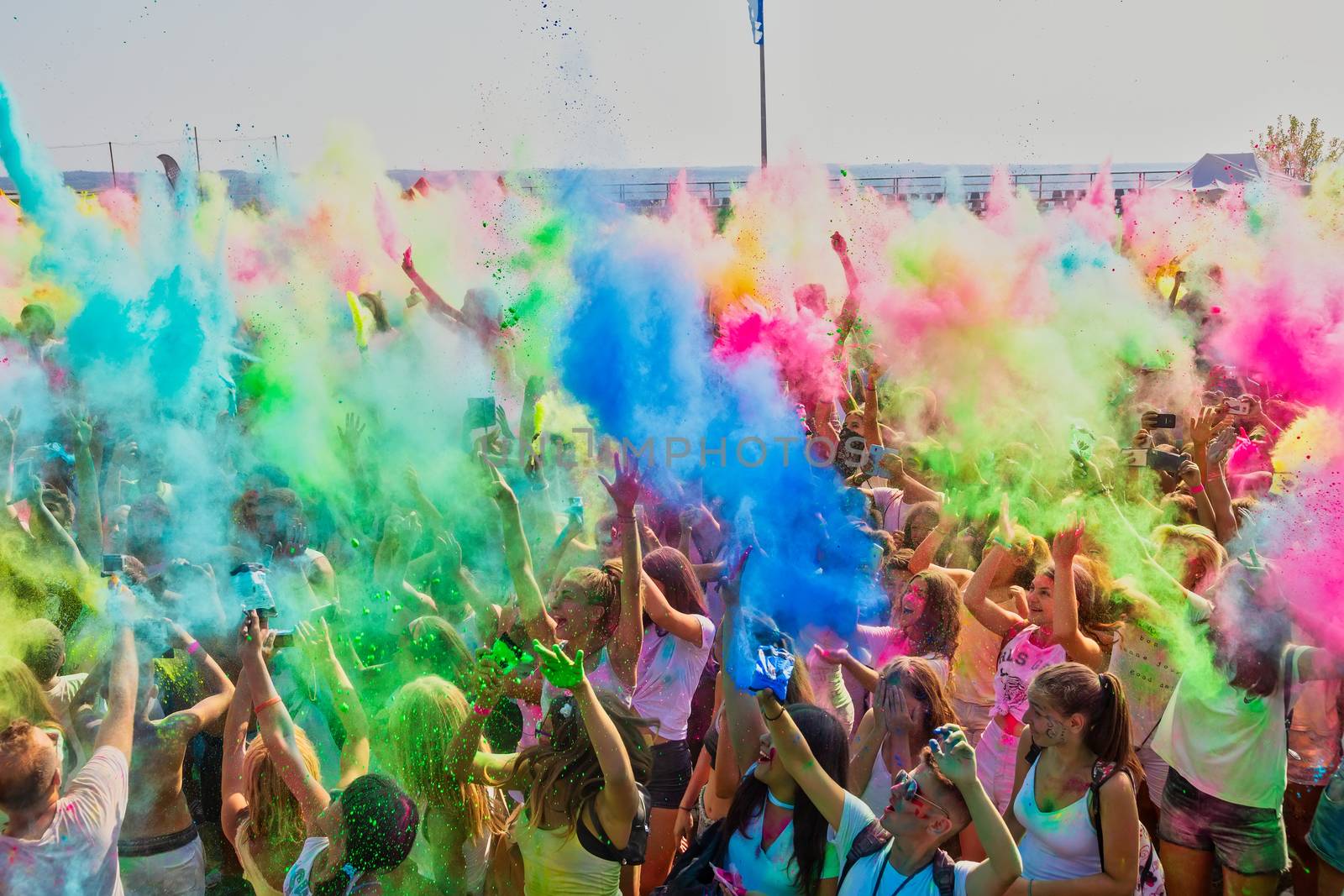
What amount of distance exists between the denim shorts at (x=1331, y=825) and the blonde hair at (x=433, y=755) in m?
2.56

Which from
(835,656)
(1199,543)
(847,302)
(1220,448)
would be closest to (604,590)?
(835,656)

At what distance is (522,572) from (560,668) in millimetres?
1147

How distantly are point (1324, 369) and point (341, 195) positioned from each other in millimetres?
8259

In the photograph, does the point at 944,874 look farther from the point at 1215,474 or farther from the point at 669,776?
the point at 1215,474

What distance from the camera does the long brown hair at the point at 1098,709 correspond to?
2879 mm

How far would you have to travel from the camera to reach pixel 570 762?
9.10ft

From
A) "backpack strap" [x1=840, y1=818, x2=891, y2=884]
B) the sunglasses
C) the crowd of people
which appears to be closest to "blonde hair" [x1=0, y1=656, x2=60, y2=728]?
the crowd of people

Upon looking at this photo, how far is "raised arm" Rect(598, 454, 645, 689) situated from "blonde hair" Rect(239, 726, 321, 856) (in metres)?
1.10

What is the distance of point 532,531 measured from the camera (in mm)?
5250

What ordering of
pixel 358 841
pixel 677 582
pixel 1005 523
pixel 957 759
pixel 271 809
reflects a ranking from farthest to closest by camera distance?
pixel 1005 523, pixel 677 582, pixel 271 809, pixel 358 841, pixel 957 759

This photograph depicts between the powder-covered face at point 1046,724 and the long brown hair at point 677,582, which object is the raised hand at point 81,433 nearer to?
the long brown hair at point 677,582

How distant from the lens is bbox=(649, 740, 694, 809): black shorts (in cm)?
382

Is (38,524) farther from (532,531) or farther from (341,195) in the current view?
(341,195)

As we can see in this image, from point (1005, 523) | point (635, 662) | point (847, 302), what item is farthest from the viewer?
point (847, 302)
